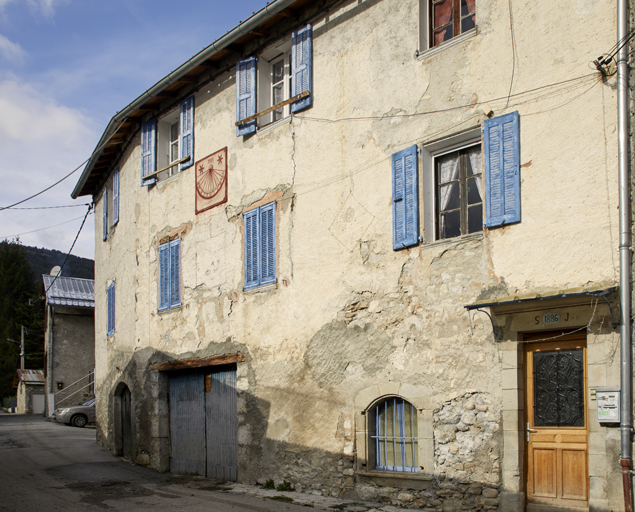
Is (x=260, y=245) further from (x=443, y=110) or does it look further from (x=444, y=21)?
(x=444, y=21)

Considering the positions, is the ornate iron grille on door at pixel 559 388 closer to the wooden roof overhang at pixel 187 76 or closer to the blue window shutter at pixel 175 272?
the wooden roof overhang at pixel 187 76

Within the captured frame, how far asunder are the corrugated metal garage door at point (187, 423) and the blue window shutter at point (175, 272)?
150 centimetres

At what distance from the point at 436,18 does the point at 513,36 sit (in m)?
1.48

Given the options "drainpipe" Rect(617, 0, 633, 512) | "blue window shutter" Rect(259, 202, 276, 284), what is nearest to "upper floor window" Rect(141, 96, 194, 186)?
"blue window shutter" Rect(259, 202, 276, 284)

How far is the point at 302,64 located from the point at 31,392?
108 ft

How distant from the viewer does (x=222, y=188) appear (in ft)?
39.8

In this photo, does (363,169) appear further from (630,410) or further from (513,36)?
(630,410)

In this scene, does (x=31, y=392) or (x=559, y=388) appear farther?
(x=31, y=392)

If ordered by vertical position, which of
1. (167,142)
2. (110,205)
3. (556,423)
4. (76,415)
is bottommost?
(76,415)

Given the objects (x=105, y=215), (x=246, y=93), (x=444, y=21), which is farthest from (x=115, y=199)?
(x=444, y=21)

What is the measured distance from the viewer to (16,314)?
6028 cm

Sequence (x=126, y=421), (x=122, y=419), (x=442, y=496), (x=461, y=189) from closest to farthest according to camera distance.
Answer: (x=442, y=496)
(x=461, y=189)
(x=126, y=421)
(x=122, y=419)

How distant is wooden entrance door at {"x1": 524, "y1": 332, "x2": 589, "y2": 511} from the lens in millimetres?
6953

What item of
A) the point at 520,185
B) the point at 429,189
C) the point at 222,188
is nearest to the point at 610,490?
the point at 520,185
